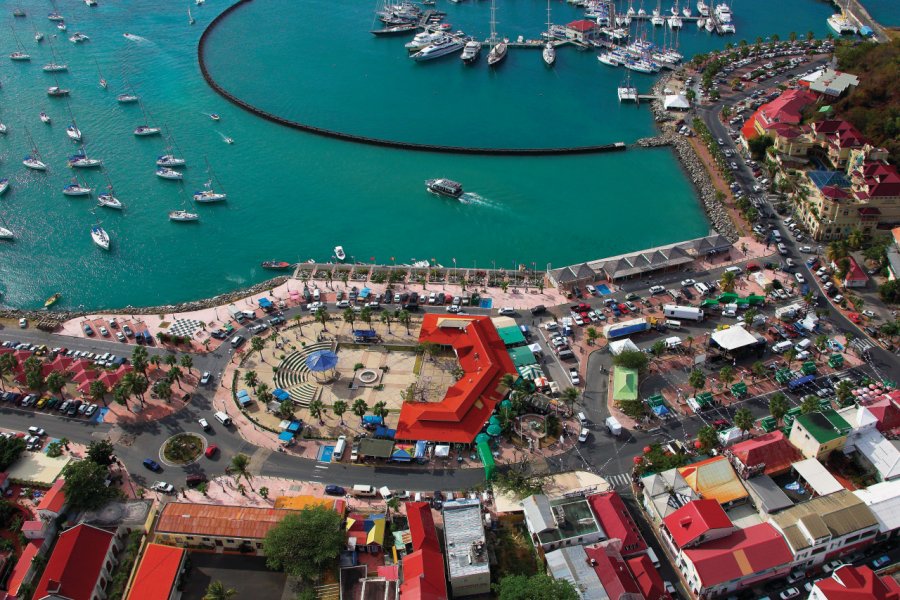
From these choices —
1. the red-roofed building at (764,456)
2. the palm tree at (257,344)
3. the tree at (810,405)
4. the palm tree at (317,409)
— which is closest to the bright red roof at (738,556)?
the red-roofed building at (764,456)

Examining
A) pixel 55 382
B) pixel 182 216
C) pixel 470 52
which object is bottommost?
pixel 55 382

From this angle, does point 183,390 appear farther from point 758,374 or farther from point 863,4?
point 863,4

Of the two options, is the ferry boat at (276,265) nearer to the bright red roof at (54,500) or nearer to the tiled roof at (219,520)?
the bright red roof at (54,500)

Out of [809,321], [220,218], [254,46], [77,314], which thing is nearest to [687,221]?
[809,321]

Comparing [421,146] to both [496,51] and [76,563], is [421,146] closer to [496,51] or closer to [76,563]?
[496,51]

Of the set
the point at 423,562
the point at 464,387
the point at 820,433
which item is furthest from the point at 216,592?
the point at 820,433

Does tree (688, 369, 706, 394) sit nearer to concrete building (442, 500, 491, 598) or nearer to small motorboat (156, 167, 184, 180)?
concrete building (442, 500, 491, 598)
